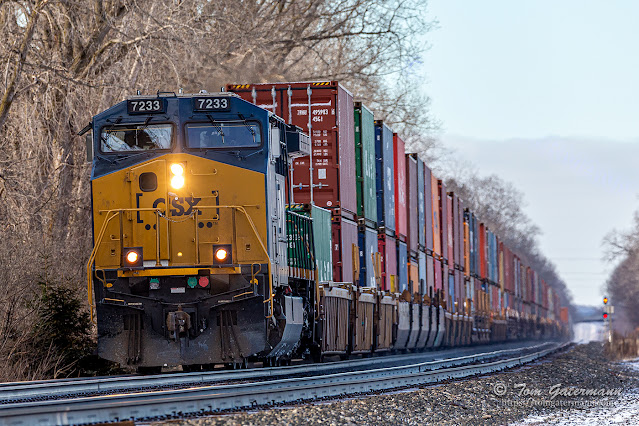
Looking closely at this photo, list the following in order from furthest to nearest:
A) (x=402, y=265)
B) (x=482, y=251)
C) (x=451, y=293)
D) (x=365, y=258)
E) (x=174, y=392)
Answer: (x=482, y=251) < (x=451, y=293) < (x=402, y=265) < (x=365, y=258) < (x=174, y=392)

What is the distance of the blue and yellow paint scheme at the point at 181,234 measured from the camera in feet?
38.3

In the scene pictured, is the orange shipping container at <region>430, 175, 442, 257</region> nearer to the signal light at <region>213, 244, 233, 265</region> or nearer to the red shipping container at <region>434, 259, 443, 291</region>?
the red shipping container at <region>434, 259, 443, 291</region>

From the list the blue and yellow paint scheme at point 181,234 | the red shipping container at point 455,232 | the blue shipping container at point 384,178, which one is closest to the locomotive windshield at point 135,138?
the blue and yellow paint scheme at point 181,234

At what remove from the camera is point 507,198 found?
102 meters

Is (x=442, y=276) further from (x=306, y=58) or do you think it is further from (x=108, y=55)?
(x=108, y=55)

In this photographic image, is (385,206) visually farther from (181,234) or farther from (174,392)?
(174,392)

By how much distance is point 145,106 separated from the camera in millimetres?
12258

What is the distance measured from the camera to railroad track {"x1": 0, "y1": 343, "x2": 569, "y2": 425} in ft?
22.6

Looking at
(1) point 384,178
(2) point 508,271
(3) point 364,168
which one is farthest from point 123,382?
(2) point 508,271

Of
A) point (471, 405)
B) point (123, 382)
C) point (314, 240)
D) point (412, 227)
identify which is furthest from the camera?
point (412, 227)

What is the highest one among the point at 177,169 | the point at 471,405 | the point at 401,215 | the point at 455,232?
the point at 455,232

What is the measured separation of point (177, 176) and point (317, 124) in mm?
5430

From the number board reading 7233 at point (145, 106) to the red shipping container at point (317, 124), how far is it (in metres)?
4.69

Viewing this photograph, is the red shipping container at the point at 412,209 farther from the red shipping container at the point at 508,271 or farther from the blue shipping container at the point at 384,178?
the red shipping container at the point at 508,271
